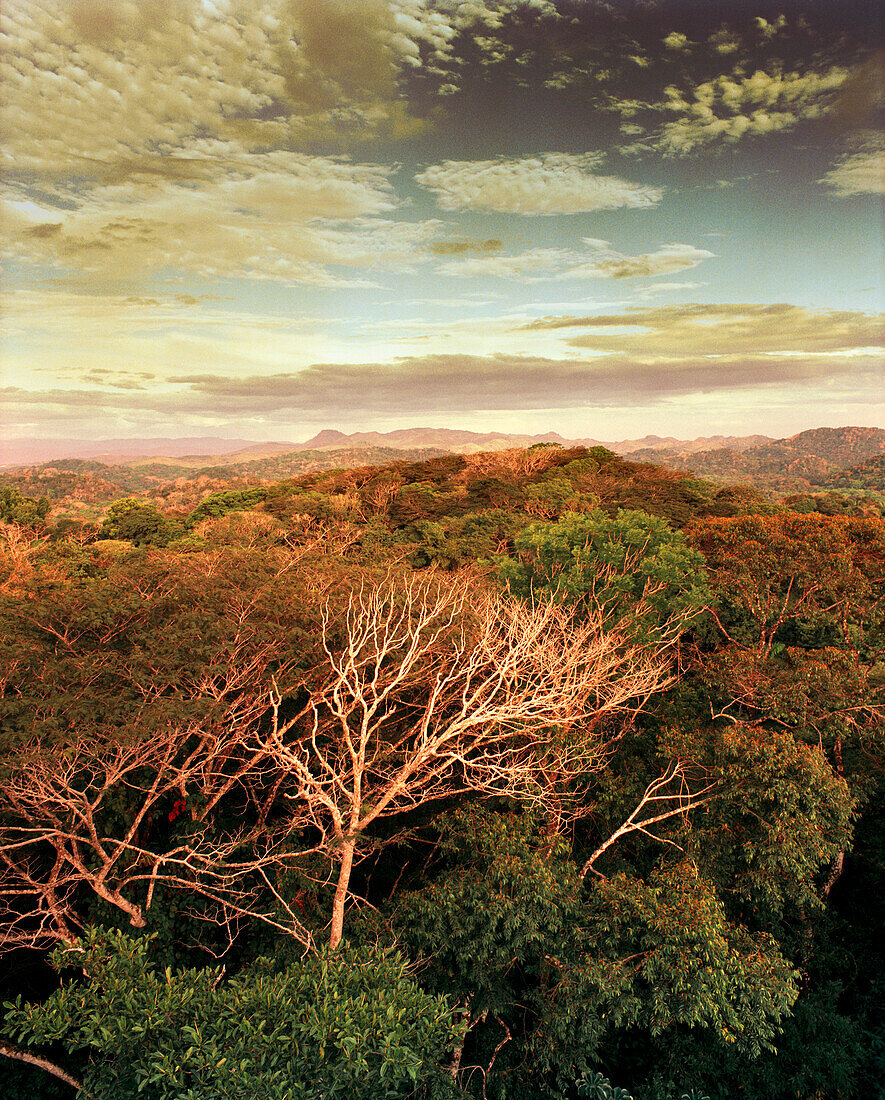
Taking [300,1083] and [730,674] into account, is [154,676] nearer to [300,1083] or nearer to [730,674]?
[300,1083]

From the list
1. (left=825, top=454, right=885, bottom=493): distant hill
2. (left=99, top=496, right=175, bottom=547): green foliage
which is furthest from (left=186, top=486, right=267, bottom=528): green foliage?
(left=825, top=454, right=885, bottom=493): distant hill

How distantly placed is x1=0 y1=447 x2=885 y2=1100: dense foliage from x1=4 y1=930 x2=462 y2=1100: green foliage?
0.15ft

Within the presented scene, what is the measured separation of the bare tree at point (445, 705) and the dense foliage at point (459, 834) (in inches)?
5.5

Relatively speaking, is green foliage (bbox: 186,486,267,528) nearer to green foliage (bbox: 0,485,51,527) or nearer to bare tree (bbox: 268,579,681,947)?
Answer: green foliage (bbox: 0,485,51,527)

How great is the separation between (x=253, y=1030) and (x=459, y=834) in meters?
4.83

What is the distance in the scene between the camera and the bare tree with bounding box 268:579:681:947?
9.03 meters

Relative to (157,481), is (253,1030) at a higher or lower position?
lower

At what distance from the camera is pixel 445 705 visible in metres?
11.7

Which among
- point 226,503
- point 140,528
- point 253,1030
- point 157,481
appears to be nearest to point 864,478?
point 226,503

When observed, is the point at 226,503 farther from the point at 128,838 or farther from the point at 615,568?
the point at 128,838

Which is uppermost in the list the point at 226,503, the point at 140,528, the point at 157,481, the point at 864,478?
the point at 864,478

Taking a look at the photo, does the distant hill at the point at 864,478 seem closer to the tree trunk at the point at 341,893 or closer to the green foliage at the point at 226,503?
the green foliage at the point at 226,503

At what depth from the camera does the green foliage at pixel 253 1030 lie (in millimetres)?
6289

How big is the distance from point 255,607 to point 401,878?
7.11 m
